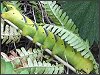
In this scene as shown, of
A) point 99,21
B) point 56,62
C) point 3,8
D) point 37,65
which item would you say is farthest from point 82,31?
point 3,8

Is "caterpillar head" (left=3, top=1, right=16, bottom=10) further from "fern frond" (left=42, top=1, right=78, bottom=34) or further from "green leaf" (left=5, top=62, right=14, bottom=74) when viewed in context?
"green leaf" (left=5, top=62, right=14, bottom=74)

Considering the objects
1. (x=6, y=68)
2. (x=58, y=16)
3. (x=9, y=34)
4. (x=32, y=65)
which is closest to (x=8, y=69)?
(x=6, y=68)

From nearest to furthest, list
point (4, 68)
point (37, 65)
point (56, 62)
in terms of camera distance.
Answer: point (4, 68) → point (37, 65) → point (56, 62)

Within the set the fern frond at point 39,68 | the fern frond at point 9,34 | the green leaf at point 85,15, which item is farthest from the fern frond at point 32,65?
the green leaf at point 85,15

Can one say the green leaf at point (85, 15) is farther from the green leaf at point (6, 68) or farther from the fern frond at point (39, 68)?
the green leaf at point (6, 68)

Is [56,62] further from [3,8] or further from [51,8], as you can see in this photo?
[3,8]

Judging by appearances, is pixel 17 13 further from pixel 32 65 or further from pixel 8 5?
pixel 32 65
